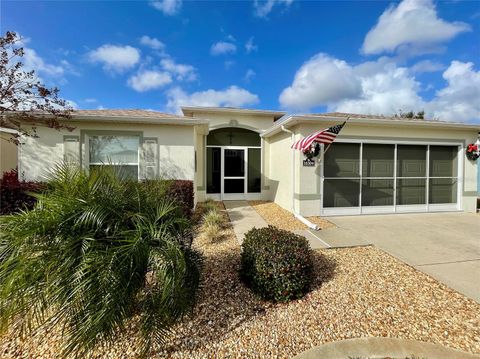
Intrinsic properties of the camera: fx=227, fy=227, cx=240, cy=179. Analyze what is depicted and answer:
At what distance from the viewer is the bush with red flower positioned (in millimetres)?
8883

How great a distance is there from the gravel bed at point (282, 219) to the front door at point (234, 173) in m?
1.95

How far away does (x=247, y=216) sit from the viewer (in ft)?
27.4

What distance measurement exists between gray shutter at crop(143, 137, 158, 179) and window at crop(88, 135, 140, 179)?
34cm

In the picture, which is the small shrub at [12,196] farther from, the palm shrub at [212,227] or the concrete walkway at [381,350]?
the concrete walkway at [381,350]

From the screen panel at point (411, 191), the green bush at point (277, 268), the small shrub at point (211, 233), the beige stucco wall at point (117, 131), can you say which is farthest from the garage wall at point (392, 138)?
the green bush at point (277, 268)

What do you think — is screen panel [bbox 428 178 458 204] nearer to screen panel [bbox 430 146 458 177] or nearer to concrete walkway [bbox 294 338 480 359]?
screen panel [bbox 430 146 458 177]

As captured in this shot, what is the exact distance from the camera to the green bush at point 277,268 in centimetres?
333

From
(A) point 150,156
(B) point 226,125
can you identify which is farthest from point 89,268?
(B) point 226,125

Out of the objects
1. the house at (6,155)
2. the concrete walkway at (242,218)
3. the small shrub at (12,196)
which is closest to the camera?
the concrete walkway at (242,218)

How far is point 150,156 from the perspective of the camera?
28.4ft

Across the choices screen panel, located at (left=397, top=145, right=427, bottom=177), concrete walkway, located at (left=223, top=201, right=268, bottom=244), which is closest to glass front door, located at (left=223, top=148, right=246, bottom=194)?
concrete walkway, located at (left=223, top=201, right=268, bottom=244)

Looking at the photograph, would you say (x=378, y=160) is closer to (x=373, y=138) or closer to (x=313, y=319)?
(x=373, y=138)

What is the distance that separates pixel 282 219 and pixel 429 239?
3987 millimetres

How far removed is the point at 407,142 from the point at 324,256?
673cm
